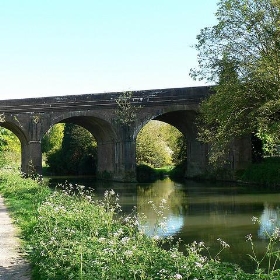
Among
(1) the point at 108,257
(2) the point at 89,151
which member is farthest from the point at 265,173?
(1) the point at 108,257

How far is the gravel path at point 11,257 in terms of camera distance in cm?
709

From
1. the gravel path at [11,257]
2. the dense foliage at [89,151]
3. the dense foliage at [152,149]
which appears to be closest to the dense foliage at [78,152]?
the dense foliage at [89,151]

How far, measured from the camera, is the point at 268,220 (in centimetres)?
1444

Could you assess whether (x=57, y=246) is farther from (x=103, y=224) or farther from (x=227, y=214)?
(x=227, y=214)

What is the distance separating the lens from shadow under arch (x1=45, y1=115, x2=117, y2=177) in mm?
35181

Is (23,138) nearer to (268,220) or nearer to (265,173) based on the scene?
(265,173)

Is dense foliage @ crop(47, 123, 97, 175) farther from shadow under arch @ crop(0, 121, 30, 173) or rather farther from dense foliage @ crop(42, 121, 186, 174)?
shadow under arch @ crop(0, 121, 30, 173)

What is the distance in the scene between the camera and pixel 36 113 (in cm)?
3341

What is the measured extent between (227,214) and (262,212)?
3.86 feet

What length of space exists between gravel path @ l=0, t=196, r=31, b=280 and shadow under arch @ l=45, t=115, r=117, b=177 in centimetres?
2329

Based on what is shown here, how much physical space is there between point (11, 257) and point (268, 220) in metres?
8.42

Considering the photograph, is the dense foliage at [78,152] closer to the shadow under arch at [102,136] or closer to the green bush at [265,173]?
the shadow under arch at [102,136]

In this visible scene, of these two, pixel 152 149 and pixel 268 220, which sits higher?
pixel 152 149

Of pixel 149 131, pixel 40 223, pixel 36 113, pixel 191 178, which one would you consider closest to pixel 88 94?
pixel 36 113
